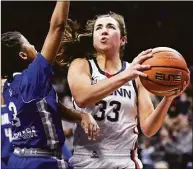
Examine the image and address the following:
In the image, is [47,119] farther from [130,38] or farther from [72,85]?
[130,38]

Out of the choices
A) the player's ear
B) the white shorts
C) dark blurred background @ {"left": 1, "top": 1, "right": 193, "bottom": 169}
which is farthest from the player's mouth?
dark blurred background @ {"left": 1, "top": 1, "right": 193, "bottom": 169}

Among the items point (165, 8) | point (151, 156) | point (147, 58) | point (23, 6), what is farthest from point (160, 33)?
point (147, 58)

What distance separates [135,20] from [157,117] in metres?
12.0

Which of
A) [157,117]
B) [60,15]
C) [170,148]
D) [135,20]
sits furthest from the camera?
[135,20]

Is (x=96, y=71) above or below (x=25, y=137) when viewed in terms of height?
above

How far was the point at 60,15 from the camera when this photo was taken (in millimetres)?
3510

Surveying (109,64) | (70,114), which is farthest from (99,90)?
(109,64)

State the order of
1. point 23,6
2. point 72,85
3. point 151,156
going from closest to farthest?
1. point 72,85
2. point 151,156
3. point 23,6

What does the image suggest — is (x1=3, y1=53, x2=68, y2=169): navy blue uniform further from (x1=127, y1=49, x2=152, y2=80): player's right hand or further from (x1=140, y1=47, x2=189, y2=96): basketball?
(x1=140, y1=47, x2=189, y2=96): basketball

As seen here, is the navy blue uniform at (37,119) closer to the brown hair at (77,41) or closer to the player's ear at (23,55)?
the player's ear at (23,55)

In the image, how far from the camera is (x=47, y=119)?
142 inches

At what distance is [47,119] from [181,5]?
1296 centimetres

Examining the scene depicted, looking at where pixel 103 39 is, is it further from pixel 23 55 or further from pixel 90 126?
pixel 90 126

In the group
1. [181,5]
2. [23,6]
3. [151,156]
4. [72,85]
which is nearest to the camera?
[72,85]
